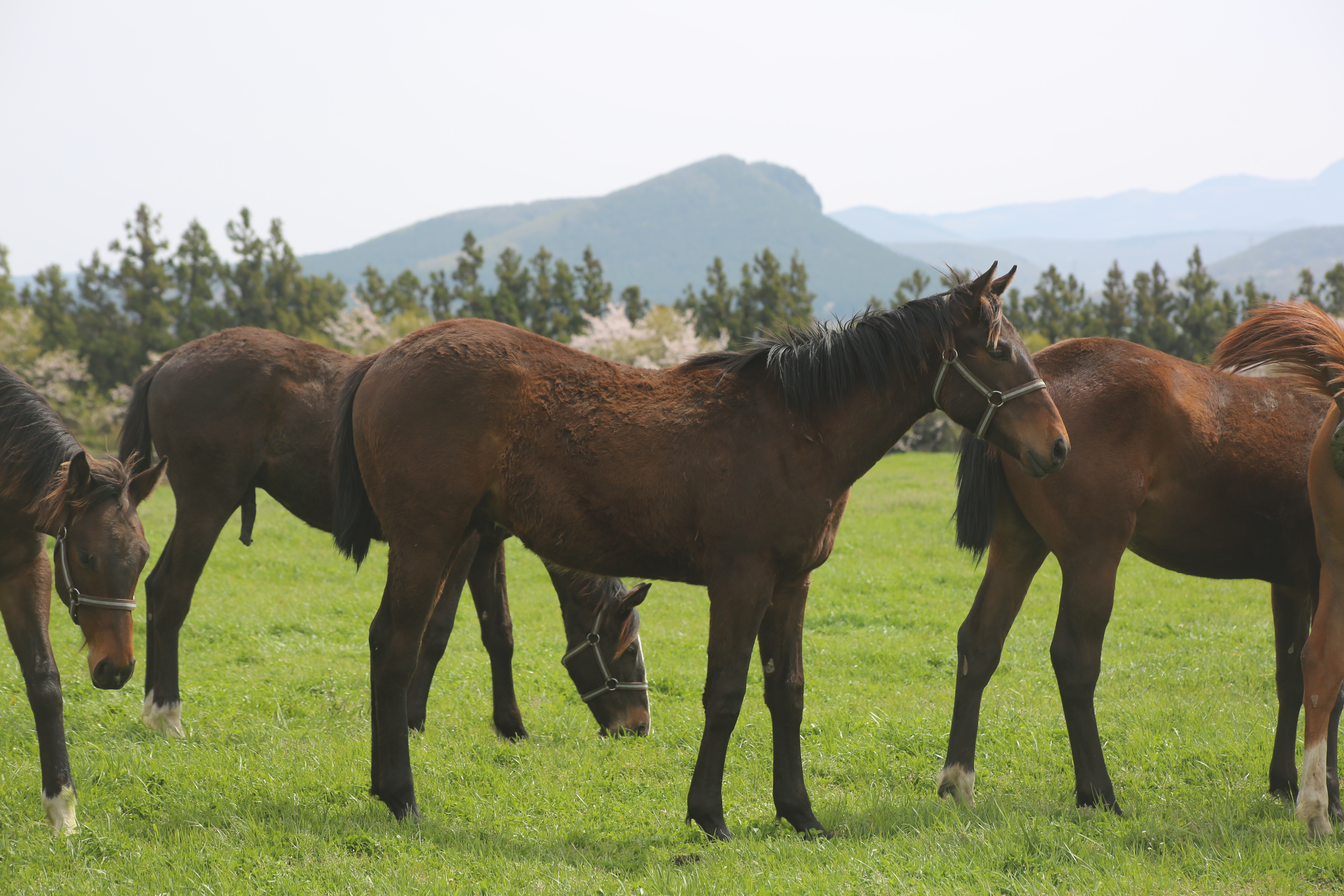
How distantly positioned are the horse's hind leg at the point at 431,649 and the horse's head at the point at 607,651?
703 mm

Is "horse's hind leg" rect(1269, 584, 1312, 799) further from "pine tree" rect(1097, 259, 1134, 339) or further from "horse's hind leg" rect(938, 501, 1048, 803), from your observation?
"pine tree" rect(1097, 259, 1134, 339)

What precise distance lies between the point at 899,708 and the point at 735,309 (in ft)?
117

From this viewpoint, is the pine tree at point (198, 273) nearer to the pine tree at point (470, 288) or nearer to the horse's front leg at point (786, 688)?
the pine tree at point (470, 288)

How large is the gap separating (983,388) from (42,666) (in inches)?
190

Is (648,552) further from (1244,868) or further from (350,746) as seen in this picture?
(1244,868)

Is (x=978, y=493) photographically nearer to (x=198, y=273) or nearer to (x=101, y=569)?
(x=101, y=569)

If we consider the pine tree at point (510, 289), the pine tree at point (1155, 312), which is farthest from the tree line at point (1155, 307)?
the pine tree at point (510, 289)

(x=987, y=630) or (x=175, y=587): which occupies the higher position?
(x=175, y=587)

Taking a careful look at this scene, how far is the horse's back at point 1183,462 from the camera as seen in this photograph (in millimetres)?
4664

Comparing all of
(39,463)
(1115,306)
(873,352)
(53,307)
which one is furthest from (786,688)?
(53,307)

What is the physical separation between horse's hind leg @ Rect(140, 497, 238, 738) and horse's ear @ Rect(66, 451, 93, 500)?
1.65 metres

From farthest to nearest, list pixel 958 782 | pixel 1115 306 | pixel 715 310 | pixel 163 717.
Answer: pixel 715 310, pixel 1115 306, pixel 163 717, pixel 958 782

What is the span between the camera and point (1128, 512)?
4648mm

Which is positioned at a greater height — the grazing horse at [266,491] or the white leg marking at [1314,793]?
the grazing horse at [266,491]
